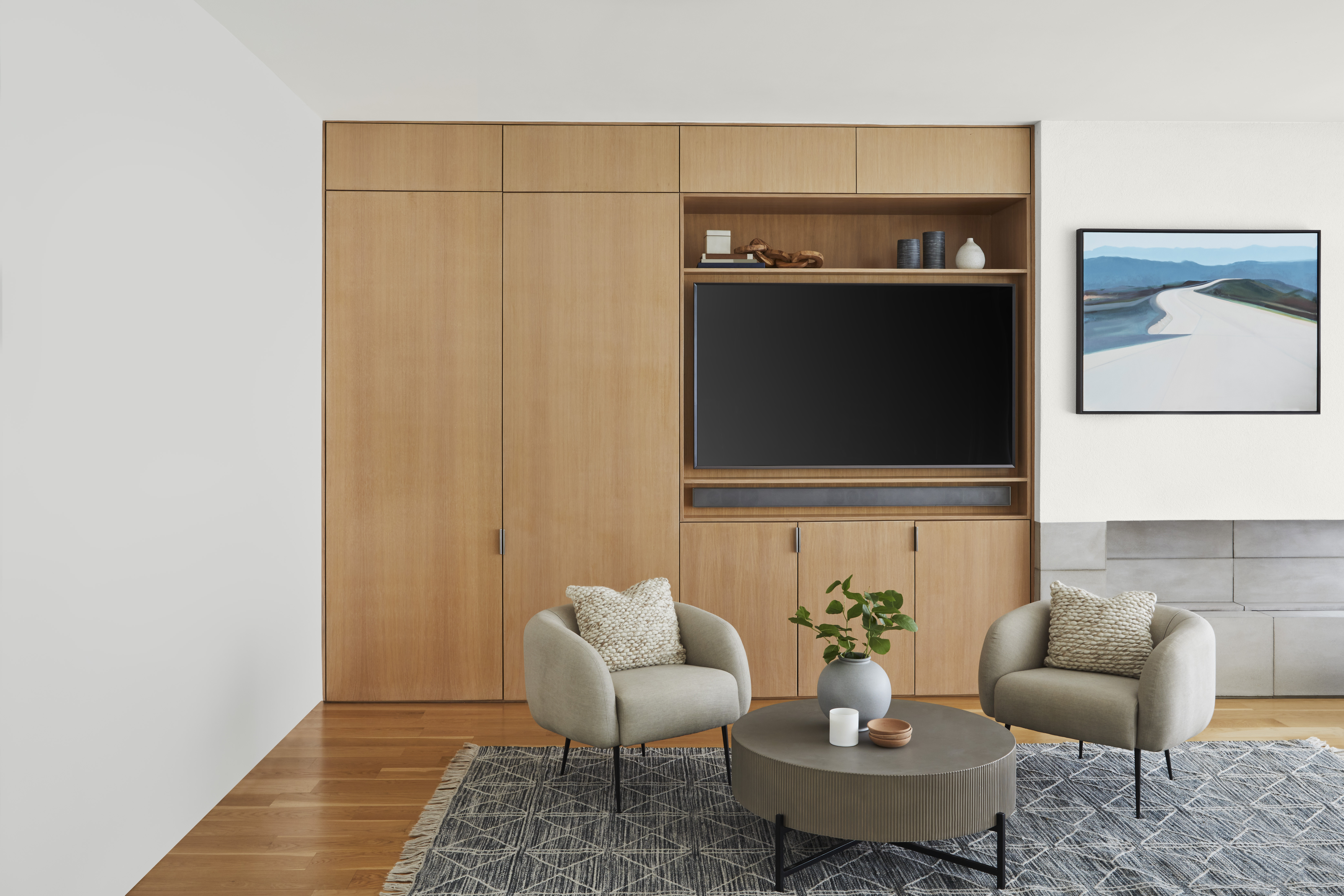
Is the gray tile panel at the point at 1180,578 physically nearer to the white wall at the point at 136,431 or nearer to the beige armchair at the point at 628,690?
the beige armchair at the point at 628,690

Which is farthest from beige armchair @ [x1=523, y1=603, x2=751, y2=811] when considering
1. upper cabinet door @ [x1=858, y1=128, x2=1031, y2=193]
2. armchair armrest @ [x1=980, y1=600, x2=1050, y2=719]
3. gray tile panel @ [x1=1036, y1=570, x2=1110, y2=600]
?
upper cabinet door @ [x1=858, y1=128, x2=1031, y2=193]

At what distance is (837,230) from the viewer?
4.57m

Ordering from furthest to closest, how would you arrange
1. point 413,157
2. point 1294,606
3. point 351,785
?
point 1294,606
point 413,157
point 351,785

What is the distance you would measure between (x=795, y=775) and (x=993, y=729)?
73 cm

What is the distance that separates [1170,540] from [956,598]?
1252mm

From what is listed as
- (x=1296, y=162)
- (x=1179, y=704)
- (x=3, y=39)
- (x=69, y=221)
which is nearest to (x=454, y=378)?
(x=69, y=221)

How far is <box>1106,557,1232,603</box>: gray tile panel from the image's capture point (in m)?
4.51

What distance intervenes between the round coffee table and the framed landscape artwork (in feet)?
7.32

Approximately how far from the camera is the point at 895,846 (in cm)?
271

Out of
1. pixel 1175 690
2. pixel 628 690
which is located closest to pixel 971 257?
pixel 1175 690

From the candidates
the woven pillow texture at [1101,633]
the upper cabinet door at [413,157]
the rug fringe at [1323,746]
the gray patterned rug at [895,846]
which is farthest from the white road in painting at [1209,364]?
the upper cabinet door at [413,157]

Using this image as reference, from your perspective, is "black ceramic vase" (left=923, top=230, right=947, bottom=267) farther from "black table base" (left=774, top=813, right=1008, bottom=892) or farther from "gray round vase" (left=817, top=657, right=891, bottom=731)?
"black table base" (left=774, top=813, right=1008, bottom=892)

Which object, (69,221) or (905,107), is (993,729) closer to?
(905,107)

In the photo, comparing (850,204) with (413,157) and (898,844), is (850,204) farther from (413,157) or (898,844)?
(898,844)
